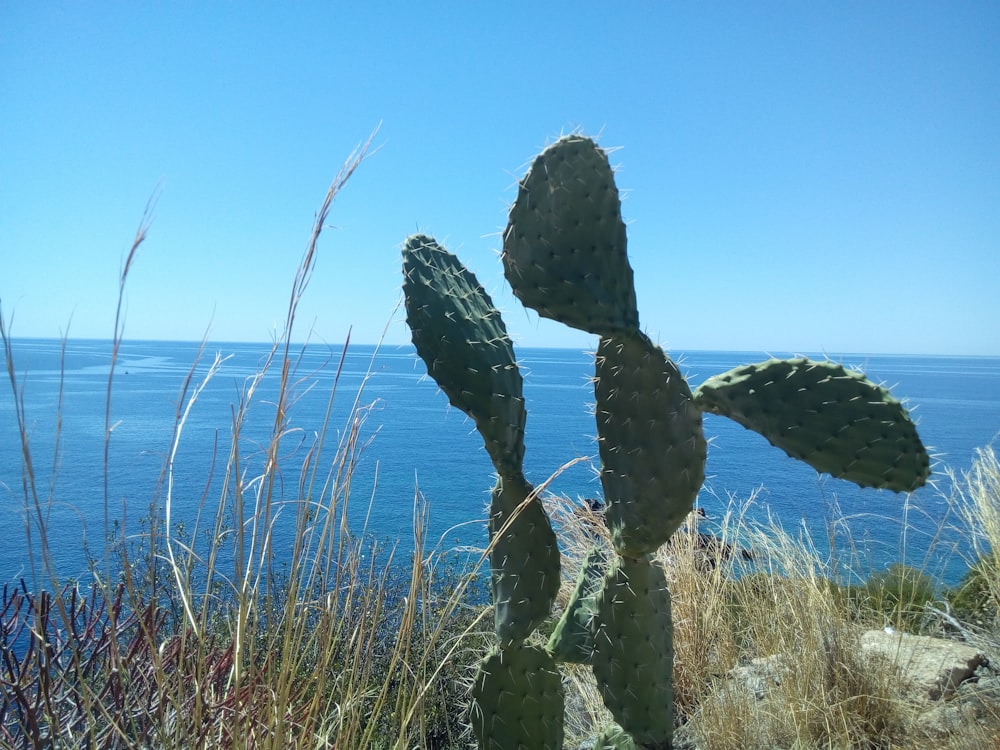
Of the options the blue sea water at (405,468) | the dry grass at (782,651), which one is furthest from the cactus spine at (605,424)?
the dry grass at (782,651)

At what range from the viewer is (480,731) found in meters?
1.48

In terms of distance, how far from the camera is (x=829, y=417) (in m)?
1.30

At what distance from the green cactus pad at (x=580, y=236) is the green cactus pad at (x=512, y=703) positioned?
0.73 m

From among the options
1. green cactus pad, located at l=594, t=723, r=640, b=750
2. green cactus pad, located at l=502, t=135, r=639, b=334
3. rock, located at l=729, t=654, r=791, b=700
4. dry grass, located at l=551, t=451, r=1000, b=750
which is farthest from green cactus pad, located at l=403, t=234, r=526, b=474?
rock, located at l=729, t=654, r=791, b=700

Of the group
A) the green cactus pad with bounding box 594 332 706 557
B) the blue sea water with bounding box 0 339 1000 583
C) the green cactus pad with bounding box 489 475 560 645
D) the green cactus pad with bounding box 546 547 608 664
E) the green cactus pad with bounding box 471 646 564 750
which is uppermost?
the green cactus pad with bounding box 594 332 706 557

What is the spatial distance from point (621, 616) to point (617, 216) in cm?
79

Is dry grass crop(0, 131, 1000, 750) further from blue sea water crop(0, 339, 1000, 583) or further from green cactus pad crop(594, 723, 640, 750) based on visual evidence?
green cactus pad crop(594, 723, 640, 750)

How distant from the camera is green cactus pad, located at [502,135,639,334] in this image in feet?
4.22

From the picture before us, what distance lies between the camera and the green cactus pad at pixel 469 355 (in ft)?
4.63

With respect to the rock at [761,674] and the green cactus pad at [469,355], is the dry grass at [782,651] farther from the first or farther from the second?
the green cactus pad at [469,355]

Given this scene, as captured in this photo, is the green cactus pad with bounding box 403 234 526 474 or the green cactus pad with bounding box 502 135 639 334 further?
the green cactus pad with bounding box 403 234 526 474

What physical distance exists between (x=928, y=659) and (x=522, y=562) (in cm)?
171

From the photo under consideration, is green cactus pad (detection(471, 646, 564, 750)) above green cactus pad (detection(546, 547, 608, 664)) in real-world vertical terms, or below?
below

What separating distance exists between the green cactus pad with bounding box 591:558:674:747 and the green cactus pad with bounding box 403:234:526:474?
32 cm
